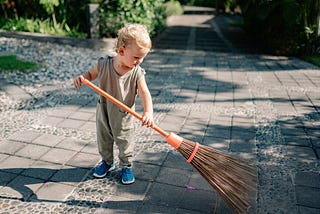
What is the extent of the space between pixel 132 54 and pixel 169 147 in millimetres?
1375

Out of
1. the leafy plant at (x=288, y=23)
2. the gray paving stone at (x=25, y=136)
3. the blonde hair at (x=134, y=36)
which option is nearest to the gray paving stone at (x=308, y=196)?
the blonde hair at (x=134, y=36)

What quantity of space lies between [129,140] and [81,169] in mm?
592

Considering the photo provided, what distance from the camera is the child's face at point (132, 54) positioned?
2.15 m

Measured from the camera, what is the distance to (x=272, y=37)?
8.66m

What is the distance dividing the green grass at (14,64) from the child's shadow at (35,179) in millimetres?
3252

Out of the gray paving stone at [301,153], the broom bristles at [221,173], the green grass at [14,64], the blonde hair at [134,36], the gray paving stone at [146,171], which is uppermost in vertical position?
the blonde hair at [134,36]

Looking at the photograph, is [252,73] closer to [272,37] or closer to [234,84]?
[234,84]

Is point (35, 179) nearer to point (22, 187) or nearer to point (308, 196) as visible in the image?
point (22, 187)

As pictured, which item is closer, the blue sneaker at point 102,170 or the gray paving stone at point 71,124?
the blue sneaker at point 102,170

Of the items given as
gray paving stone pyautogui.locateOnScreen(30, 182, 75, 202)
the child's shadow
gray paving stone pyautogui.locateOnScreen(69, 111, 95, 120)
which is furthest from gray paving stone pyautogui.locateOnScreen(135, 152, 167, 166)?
gray paving stone pyautogui.locateOnScreen(69, 111, 95, 120)

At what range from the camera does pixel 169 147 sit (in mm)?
3254

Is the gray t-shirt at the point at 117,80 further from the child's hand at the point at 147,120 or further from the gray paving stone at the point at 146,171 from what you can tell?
the gray paving stone at the point at 146,171

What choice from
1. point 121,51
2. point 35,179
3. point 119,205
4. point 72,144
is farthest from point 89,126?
point 121,51

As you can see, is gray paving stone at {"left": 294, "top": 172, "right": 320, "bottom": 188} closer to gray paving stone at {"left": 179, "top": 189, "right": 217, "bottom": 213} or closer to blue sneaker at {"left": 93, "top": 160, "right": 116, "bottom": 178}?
gray paving stone at {"left": 179, "top": 189, "right": 217, "bottom": 213}
